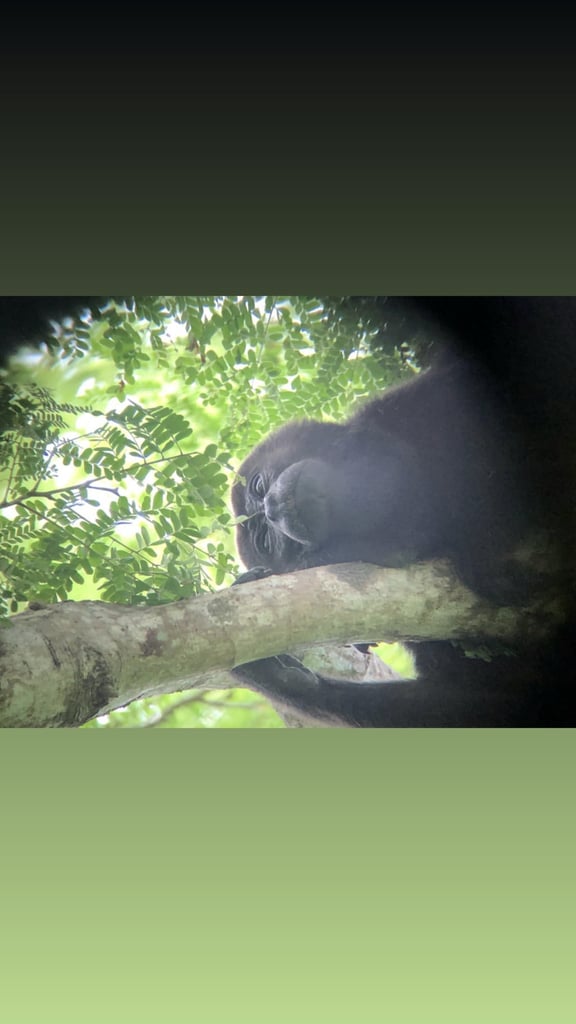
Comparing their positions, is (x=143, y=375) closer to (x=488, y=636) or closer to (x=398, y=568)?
(x=398, y=568)

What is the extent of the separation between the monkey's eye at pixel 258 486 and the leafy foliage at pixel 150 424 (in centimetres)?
10

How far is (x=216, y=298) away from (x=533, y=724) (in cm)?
195

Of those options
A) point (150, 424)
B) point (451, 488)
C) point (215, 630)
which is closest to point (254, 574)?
point (215, 630)

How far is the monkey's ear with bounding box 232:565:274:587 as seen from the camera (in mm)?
3777

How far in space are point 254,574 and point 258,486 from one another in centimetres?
35

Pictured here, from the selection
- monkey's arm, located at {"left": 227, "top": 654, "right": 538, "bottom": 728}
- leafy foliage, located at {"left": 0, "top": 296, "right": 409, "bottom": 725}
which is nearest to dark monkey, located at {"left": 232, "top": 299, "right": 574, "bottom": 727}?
monkey's arm, located at {"left": 227, "top": 654, "right": 538, "bottom": 728}

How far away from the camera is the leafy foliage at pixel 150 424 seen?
12.5ft

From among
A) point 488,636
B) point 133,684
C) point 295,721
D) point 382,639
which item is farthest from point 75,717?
point 488,636

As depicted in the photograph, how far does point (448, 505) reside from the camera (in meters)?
3.85

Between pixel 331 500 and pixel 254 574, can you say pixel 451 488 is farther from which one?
pixel 254 574

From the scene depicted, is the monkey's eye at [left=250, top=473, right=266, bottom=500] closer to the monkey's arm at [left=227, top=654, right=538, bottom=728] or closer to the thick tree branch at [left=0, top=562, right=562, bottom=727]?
the thick tree branch at [left=0, top=562, right=562, bottom=727]

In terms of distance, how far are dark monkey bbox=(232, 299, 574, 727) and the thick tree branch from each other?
0.09m

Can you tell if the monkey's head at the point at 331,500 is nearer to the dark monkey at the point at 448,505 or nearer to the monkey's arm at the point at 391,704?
the dark monkey at the point at 448,505

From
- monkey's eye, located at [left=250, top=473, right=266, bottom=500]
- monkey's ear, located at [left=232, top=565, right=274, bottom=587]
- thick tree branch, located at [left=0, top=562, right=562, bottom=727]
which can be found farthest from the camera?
monkey's eye, located at [left=250, top=473, right=266, bottom=500]
